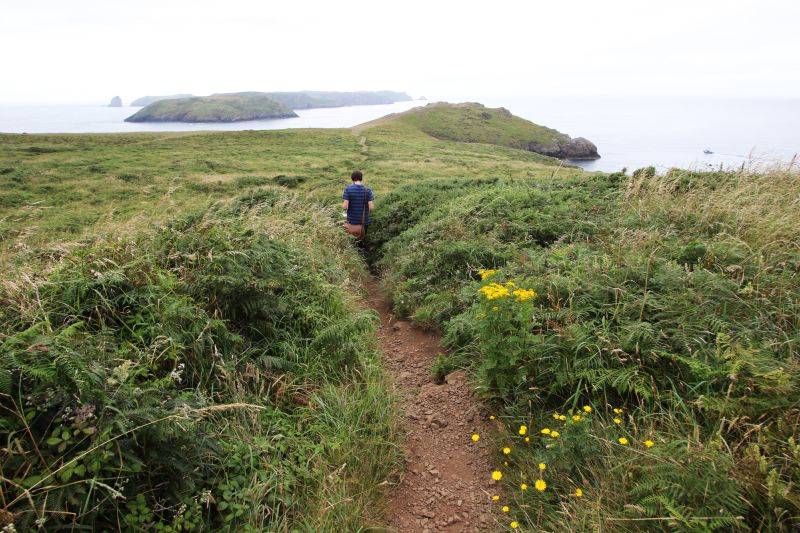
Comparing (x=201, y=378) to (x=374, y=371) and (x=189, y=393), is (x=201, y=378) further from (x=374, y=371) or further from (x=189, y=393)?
(x=374, y=371)

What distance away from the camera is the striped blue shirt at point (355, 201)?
34.5 ft

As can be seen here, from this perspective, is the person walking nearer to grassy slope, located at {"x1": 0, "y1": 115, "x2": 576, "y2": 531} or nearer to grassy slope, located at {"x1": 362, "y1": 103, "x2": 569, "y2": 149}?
grassy slope, located at {"x1": 0, "y1": 115, "x2": 576, "y2": 531}

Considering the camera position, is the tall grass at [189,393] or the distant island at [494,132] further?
the distant island at [494,132]

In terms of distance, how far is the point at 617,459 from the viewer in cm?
287

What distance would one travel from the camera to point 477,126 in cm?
9150

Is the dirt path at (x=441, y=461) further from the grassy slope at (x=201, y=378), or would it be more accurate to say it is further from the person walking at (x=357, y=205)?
the person walking at (x=357, y=205)

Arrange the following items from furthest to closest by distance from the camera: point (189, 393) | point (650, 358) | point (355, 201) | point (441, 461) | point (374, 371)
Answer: point (355, 201), point (374, 371), point (441, 461), point (650, 358), point (189, 393)

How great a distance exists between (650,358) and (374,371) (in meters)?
2.73

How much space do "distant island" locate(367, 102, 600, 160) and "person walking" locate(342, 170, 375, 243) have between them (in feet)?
248

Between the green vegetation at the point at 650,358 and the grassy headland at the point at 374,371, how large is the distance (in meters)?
0.02

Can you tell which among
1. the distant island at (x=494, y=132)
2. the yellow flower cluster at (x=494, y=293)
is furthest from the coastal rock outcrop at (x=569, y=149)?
the yellow flower cluster at (x=494, y=293)

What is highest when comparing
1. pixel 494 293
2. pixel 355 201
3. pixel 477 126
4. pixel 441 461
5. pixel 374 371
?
pixel 494 293

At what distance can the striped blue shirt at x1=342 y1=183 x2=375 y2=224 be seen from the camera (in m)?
10.5

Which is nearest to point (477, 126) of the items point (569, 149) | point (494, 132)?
point (494, 132)
